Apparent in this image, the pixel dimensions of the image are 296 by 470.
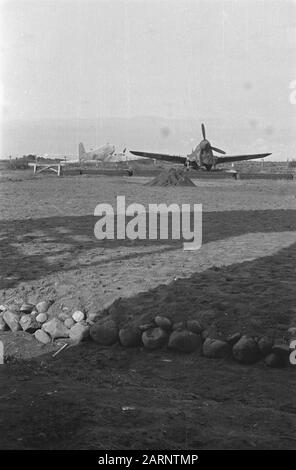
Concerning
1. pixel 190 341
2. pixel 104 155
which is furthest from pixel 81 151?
pixel 190 341

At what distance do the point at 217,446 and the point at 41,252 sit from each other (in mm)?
7550

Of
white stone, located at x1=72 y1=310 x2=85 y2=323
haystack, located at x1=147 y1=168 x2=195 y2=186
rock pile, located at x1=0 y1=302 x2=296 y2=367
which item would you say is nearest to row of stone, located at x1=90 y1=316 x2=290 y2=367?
rock pile, located at x1=0 y1=302 x2=296 y2=367

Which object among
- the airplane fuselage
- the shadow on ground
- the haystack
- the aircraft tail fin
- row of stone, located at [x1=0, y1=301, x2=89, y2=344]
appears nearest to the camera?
row of stone, located at [x1=0, y1=301, x2=89, y2=344]

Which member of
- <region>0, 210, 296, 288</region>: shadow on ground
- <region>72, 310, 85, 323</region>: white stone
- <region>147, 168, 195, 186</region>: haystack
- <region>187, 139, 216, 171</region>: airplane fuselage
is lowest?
<region>72, 310, 85, 323</region>: white stone

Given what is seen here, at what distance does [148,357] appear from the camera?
23.4 feet

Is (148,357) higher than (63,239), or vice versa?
(63,239)

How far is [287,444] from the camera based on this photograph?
462cm

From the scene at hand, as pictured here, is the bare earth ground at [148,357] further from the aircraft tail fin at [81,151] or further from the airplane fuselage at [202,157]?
the aircraft tail fin at [81,151]

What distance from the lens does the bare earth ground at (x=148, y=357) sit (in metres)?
4.72

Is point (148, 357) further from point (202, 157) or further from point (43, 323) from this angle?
point (202, 157)

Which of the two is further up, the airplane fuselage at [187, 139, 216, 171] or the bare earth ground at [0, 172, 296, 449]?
the airplane fuselage at [187, 139, 216, 171]

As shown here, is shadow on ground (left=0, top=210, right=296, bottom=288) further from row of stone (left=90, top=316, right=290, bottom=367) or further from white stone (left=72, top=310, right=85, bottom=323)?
row of stone (left=90, top=316, right=290, bottom=367)

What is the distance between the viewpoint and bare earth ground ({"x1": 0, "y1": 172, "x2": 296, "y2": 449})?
15.5 ft

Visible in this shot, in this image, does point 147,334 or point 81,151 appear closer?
point 147,334
